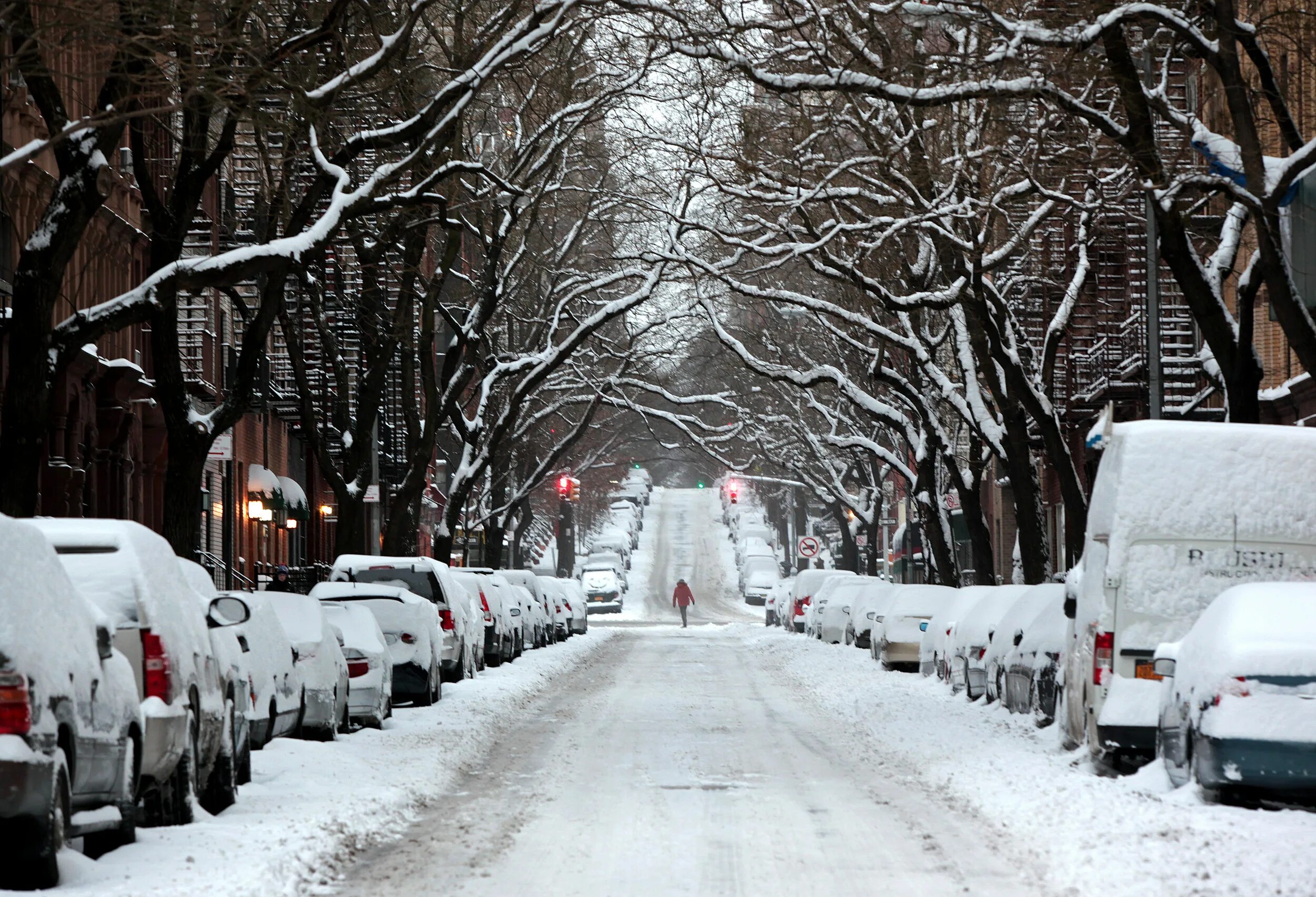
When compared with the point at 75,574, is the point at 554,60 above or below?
above

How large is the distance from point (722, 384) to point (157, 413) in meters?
31.8

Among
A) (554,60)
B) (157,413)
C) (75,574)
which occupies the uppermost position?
(554,60)

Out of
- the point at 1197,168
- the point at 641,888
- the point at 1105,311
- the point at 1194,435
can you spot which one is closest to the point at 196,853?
the point at 641,888

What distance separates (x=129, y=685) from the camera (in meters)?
10.5

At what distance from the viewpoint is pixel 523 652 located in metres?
41.0

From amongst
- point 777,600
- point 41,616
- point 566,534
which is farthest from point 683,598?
point 41,616

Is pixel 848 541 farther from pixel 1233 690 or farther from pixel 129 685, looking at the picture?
pixel 129 685

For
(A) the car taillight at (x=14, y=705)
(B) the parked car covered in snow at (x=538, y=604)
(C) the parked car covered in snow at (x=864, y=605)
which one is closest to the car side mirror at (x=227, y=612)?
(A) the car taillight at (x=14, y=705)

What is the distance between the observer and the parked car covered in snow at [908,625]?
31984 millimetres

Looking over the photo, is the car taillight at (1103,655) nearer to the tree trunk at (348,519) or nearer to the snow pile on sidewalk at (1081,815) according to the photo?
the snow pile on sidewalk at (1081,815)

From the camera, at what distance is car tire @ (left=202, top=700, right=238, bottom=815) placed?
42.3 feet

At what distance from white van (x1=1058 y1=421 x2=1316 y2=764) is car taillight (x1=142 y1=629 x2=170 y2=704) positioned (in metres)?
6.63

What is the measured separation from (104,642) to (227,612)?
8.69ft

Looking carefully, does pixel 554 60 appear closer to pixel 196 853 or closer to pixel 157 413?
pixel 157 413
